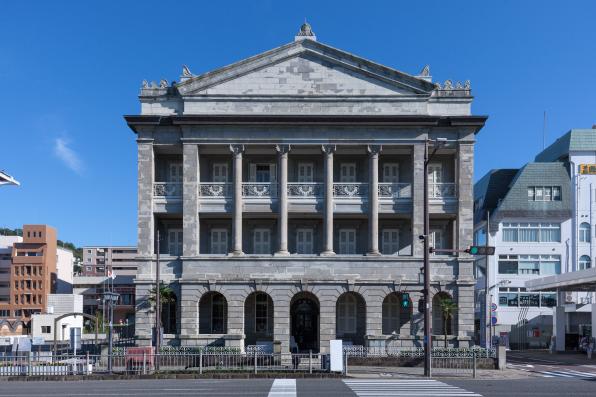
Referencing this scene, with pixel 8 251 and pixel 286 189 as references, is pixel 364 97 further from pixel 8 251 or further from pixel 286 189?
pixel 8 251

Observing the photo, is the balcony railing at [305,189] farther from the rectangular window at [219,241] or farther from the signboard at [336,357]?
the signboard at [336,357]

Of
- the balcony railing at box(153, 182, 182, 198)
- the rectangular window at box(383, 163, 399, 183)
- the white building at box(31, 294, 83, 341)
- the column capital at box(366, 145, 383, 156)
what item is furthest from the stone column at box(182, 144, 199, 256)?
the white building at box(31, 294, 83, 341)

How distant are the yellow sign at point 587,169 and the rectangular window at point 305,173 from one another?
31.3 m

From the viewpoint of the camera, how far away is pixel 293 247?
142 ft

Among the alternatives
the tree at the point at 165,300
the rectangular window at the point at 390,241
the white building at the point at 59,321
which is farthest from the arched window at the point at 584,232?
the white building at the point at 59,321

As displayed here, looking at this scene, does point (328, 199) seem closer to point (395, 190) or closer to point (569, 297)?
point (395, 190)

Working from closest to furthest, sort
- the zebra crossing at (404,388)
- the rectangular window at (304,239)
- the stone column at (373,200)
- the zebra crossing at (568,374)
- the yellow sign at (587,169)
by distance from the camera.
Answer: the zebra crossing at (404,388) → the zebra crossing at (568,374) → the stone column at (373,200) → the rectangular window at (304,239) → the yellow sign at (587,169)

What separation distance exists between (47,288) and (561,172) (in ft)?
260

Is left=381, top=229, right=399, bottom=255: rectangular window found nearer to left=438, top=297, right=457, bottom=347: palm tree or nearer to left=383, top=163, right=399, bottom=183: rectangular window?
left=383, top=163, right=399, bottom=183: rectangular window

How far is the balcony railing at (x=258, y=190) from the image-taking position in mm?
41688

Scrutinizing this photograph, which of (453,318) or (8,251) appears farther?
(8,251)

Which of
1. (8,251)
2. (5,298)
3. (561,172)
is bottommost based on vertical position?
(5,298)

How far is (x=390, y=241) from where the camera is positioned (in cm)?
4328

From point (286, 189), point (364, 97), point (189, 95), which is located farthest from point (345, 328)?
point (189, 95)
